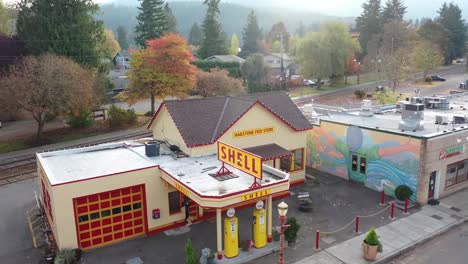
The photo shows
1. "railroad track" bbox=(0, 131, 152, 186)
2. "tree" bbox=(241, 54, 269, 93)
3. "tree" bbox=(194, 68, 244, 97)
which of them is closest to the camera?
"railroad track" bbox=(0, 131, 152, 186)

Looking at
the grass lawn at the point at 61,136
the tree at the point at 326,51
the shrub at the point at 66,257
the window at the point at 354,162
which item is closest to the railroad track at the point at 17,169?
the grass lawn at the point at 61,136

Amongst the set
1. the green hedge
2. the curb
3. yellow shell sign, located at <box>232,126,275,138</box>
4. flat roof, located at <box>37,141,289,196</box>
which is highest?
the green hedge

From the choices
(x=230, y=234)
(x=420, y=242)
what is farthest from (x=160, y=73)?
(x=420, y=242)

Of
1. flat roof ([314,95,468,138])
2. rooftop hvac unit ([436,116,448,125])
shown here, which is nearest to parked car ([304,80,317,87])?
flat roof ([314,95,468,138])

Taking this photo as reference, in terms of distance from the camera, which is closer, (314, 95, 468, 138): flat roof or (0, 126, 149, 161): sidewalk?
(314, 95, 468, 138): flat roof

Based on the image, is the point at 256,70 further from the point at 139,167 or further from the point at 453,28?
the point at 453,28

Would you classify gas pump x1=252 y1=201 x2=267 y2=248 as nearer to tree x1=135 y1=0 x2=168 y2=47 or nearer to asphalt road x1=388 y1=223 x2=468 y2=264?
asphalt road x1=388 y1=223 x2=468 y2=264
